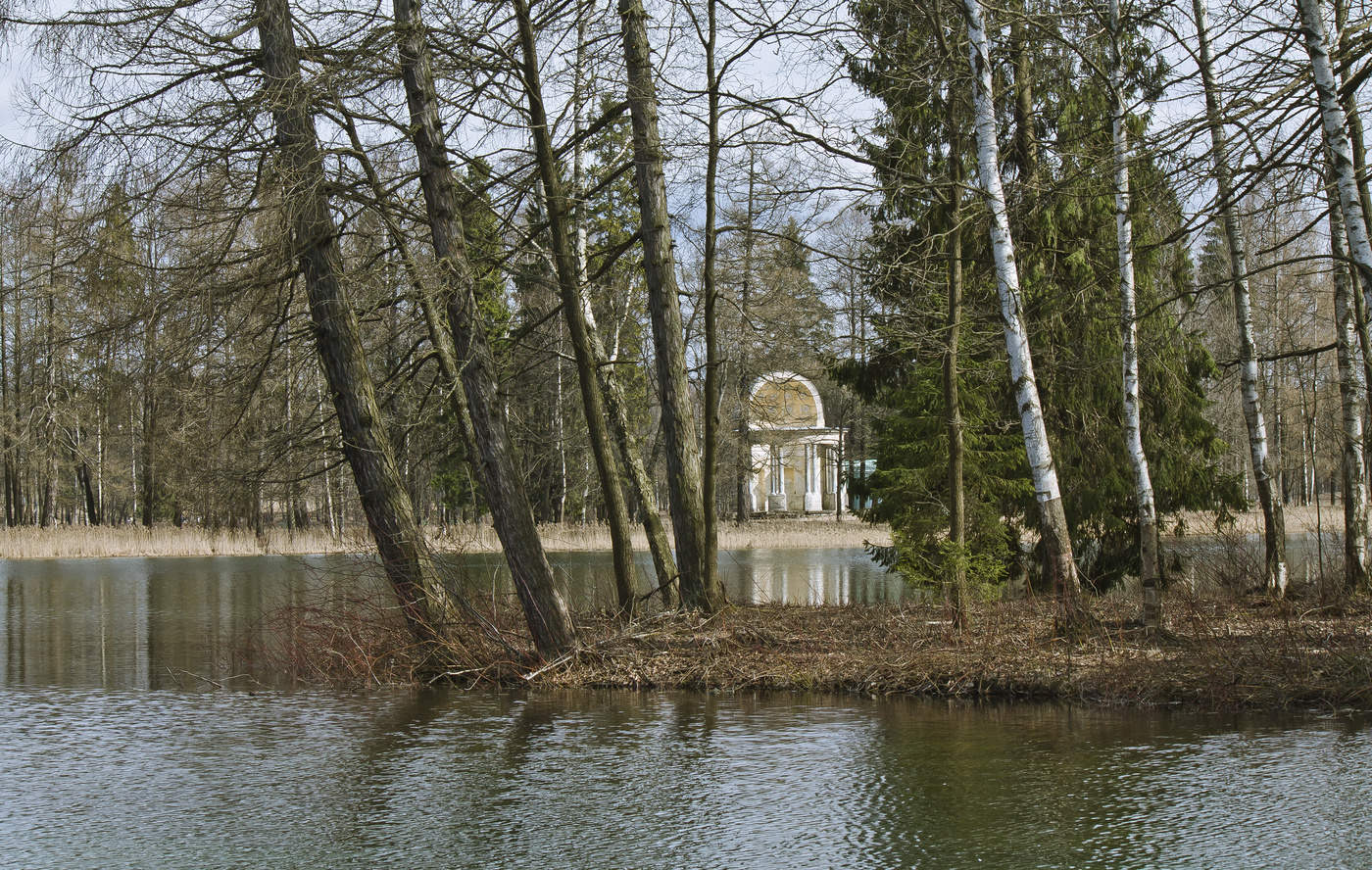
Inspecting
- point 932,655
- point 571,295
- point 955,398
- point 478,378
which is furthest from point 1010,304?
point 478,378

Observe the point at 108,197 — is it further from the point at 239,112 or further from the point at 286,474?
the point at 286,474

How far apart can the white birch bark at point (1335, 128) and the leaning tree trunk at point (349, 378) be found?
27.6 feet

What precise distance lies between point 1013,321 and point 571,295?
4677 millimetres

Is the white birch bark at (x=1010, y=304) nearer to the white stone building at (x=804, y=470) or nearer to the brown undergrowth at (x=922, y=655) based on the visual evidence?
the brown undergrowth at (x=922, y=655)

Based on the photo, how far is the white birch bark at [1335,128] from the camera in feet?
26.6

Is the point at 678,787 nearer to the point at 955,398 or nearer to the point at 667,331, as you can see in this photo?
the point at 667,331

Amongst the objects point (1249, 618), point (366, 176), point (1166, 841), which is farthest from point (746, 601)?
point (1166, 841)

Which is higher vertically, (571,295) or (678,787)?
(571,295)

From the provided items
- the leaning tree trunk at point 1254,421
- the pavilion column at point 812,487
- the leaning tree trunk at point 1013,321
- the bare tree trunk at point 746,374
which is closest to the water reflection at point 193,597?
the bare tree trunk at point 746,374

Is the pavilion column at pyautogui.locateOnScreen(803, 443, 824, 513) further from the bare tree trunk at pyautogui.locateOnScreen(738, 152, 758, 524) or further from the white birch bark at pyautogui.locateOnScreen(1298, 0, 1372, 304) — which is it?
the white birch bark at pyautogui.locateOnScreen(1298, 0, 1372, 304)

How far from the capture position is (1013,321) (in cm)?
1156

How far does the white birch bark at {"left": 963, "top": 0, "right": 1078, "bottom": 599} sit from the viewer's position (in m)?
11.3

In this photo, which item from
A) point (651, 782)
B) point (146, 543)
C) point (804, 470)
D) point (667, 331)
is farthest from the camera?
point (804, 470)

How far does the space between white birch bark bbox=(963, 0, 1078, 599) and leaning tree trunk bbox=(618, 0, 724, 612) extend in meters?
3.47
